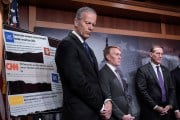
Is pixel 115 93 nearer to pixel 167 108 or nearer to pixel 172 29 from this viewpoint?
pixel 167 108

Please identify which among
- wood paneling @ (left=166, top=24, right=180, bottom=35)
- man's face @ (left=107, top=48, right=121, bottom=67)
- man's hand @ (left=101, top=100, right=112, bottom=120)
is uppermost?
wood paneling @ (left=166, top=24, right=180, bottom=35)

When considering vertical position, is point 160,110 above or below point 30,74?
below

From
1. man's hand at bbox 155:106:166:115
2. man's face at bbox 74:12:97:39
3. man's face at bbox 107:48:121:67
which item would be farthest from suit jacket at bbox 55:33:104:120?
man's hand at bbox 155:106:166:115

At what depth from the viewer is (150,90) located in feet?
11.9

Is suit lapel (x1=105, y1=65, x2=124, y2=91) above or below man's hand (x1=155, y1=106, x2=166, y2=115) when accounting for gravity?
above

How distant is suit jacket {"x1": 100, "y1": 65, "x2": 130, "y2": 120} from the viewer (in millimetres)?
2840

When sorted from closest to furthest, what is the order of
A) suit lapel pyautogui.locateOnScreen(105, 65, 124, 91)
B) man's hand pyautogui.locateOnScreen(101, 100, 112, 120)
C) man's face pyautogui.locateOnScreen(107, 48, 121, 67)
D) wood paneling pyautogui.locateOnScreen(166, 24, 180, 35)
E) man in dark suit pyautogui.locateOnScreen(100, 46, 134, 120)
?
man's hand pyautogui.locateOnScreen(101, 100, 112, 120) < man in dark suit pyautogui.locateOnScreen(100, 46, 134, 120) < suit lapel pyautogui.locateOnScreen(105, 65, 124, 91) < man's face pyautogui.locateOnScreen(107, 48, 121, 67) < wood paneling pyautogui.locateOnScreen(166, 24, 180, 35)

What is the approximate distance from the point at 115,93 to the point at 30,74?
1004mm

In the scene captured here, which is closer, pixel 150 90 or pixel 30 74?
pixel 30 74

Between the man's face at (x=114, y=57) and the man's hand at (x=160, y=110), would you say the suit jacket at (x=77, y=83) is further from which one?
the man's hand at (x=160, y=110)

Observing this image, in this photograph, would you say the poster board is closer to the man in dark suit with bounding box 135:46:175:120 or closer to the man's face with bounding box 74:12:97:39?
the man's face with bounding box 74:12:97:39

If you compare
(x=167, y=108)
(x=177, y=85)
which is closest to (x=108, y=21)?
(x=177, y=85)

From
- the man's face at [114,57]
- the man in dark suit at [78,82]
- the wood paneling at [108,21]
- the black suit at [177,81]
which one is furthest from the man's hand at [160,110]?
the man in dark suit at [78,82]

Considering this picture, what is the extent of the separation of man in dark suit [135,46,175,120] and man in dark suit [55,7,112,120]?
Answer: 5.19ft
